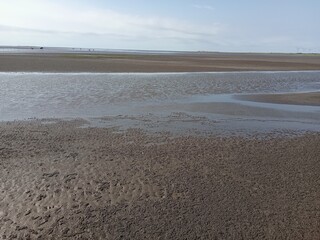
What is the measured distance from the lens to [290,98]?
19453mm

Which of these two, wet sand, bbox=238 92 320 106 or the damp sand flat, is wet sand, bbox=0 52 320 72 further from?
the damp sand flat

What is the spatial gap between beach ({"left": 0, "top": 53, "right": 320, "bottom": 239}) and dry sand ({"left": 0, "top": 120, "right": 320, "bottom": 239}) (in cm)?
2

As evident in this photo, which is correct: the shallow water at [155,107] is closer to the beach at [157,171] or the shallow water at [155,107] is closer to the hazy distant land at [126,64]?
the beach at [157,171]

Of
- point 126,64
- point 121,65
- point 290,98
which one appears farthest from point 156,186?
point 126,64

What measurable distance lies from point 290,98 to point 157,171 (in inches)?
551

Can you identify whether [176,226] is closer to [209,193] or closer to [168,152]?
[209,193]

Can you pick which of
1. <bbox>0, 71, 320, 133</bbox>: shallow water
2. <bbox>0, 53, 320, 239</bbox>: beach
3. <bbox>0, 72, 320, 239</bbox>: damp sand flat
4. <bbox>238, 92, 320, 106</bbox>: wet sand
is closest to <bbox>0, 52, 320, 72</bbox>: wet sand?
<bbox>0, 71, 320, 133</bbox>: shallow water

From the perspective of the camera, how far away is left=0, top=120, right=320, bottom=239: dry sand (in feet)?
17.7

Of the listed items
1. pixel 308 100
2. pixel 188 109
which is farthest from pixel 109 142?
pixel 308 100

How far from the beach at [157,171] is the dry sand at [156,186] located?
0.8 inches

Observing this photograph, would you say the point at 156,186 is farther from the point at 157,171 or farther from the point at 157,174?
the point at 157,171

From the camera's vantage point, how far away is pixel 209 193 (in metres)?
6.68

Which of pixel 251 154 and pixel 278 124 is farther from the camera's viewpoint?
pixel 278 124

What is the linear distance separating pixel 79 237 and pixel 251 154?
5.67 m
